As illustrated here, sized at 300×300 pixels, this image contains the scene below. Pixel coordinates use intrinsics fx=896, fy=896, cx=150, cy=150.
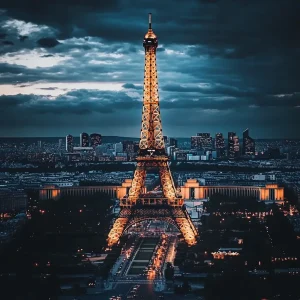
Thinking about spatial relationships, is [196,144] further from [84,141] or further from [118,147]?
[118,147]

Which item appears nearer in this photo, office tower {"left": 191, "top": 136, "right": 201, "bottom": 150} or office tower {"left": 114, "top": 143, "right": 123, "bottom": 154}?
office tower {"left": 114, "top": 143, "right": 123, "bottom": 154}

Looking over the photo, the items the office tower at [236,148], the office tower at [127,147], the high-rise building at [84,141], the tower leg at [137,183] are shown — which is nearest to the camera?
the tower leg at [137,183]

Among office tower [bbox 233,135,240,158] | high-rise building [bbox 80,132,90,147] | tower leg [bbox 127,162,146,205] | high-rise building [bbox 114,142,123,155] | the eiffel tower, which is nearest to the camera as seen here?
the eiffel tower

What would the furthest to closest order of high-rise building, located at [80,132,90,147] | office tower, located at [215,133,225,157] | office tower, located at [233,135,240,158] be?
office tower, located at [215,133,225,157], office tower, located at [233,135,240,158], high-rise building, located at [80,132,90,147]

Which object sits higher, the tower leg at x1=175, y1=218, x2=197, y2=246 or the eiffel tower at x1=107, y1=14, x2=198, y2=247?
the eiffel tower at x1=107, y1=14, x2=198, y2=247

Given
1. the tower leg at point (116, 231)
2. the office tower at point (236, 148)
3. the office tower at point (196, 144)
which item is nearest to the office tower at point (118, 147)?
the office tower at point (196, 144)

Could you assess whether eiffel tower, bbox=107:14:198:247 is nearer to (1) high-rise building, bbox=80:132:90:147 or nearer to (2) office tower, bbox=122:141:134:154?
(2) office tower, bbox=122:141:134:154

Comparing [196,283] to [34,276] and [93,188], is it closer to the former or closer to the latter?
Result: [34,276]

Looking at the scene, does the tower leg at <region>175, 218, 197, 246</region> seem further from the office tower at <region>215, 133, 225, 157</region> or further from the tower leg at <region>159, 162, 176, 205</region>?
the office tower at <region>215, 133, 225, 157</region>

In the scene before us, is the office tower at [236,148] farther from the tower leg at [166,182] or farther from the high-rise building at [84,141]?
the tower leg at [166,182]

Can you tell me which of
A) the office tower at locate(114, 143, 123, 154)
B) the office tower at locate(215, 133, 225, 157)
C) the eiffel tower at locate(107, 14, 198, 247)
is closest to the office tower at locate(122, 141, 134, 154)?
the office tower at locate(114, 143, 123, 154)

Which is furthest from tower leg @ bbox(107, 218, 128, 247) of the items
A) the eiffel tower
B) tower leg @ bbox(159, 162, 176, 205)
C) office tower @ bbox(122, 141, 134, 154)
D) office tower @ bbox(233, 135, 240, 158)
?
office tower @ bbox(233, 135, 240, 158)
